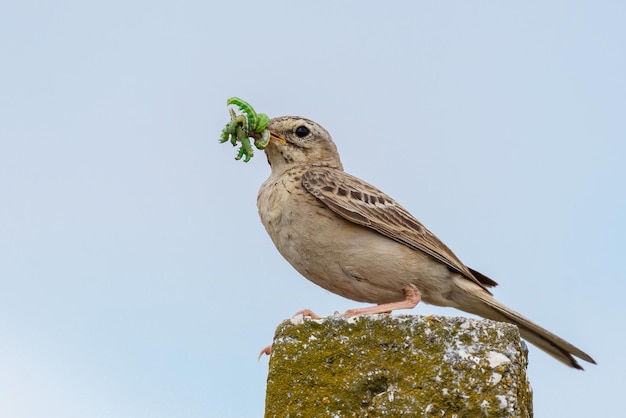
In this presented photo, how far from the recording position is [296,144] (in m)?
10.1

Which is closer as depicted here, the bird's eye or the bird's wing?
the bird's wing

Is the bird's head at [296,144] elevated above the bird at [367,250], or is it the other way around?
the bird's head at [296,144]

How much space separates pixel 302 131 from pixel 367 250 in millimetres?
2083

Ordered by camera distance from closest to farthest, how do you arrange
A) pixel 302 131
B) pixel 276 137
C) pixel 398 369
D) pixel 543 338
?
pixel 398 369 → pixel 543 338 → pixel 276 137 → pixel 302 131

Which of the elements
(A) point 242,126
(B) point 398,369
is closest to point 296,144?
(A) point 242,126

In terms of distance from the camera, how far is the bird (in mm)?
8484

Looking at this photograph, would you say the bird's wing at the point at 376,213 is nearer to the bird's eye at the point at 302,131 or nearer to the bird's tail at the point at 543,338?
the bird's tail at the point at 543,338

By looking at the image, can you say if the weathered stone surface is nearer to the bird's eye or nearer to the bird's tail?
the bird's tail

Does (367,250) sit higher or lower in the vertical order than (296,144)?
lower

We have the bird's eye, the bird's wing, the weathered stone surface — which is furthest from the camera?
the bird's eye

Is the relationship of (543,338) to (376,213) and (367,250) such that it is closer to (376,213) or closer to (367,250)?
(367,250)

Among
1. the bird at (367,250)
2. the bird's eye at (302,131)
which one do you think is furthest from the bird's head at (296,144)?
the bird at (367,250)

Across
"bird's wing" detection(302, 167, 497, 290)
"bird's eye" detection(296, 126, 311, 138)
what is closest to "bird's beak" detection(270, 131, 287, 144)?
"bird's eye" detection(296, 126, 311, 138)

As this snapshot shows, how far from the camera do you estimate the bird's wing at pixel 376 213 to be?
889 centimetres
